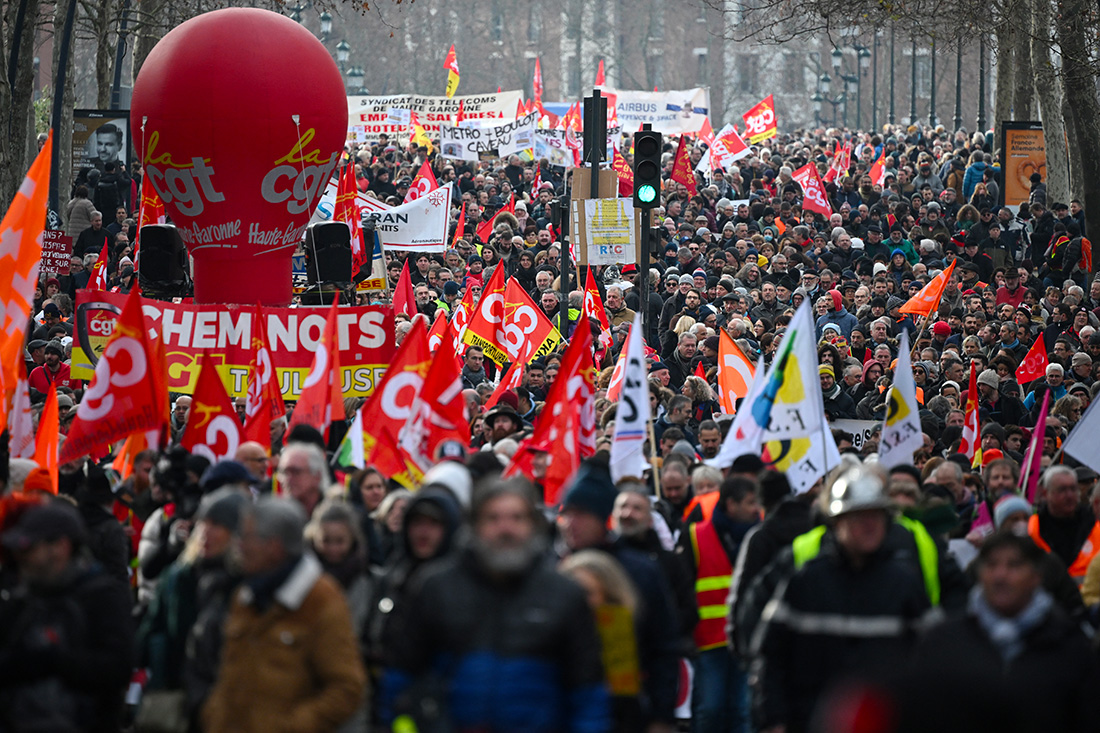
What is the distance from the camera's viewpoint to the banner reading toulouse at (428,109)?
3494 cm

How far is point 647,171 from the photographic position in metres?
14.9

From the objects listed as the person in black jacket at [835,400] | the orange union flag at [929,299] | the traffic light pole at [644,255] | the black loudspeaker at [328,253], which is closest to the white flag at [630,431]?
the black loudspeaker at [328,253]

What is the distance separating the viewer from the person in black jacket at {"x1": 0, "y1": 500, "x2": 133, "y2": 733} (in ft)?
18.0

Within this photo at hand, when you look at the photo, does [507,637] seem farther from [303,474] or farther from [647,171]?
[647,171]

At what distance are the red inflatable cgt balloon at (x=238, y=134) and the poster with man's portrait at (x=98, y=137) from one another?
1312 cm

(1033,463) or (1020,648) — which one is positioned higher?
(1020,648)

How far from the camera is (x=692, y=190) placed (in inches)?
1128

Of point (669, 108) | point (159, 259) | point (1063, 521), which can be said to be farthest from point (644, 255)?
point (669, 108)

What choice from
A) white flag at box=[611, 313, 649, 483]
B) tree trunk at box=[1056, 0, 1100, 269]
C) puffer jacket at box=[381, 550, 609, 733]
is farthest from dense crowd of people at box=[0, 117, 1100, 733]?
tree trunk at box=[1056, 0, 1100, 269]

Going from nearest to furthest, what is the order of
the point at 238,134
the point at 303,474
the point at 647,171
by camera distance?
the point at 303,474
the point at 238,134
the point at 647,171

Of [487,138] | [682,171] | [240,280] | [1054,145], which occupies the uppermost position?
[487,138]

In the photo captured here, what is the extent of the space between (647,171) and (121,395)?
267 inches

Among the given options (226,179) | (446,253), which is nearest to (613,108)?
(446,253)

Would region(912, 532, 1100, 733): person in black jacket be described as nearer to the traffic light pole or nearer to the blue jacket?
the traffic light pole
